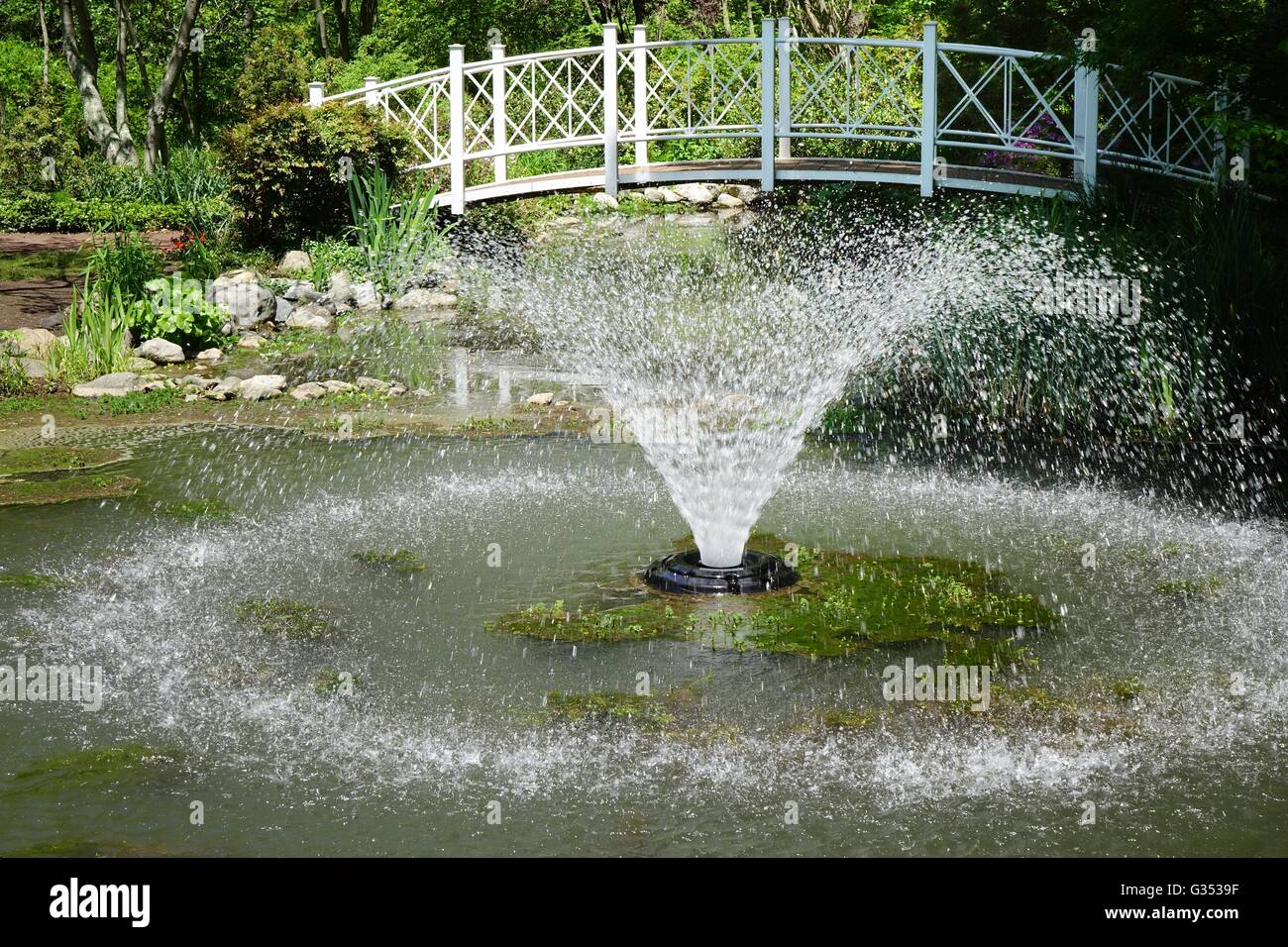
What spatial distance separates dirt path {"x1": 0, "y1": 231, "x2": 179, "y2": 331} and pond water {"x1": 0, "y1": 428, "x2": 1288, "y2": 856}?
21.3 ft

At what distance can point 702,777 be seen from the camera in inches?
210

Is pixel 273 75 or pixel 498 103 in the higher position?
pixel 273 75

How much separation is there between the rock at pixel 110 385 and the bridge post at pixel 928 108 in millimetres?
8555

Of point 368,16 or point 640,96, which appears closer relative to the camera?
point 640,96

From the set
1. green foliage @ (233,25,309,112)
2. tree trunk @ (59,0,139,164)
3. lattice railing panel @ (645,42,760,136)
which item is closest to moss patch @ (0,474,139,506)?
lattice railing panel @ (645,42,760,136)

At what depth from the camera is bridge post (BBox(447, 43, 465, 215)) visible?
17.6 m

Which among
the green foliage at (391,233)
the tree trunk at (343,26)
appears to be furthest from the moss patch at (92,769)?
the tree trunk at (343,26)

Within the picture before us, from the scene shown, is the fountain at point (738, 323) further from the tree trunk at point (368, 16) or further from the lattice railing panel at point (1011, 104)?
the tree trunk at point (368, 16)

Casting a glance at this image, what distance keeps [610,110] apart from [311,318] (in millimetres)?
4775

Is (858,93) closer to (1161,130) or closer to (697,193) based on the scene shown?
Result: (1161,130)

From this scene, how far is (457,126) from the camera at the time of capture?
17891 millimetres

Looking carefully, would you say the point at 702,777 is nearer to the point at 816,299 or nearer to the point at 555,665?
the point at 555,665

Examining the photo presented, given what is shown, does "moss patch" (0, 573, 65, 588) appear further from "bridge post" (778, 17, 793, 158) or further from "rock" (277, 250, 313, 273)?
"bridge post" (778, 17, 793, 158)

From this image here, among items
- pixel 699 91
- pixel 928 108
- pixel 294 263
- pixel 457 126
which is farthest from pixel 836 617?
pixel 699 91
